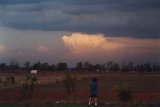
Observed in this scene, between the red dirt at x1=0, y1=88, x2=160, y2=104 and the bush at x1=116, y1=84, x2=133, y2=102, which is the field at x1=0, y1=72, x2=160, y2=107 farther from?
the bush at x1=116, y1=84, x2=133, y2=102

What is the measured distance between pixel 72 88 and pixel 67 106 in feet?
64.7

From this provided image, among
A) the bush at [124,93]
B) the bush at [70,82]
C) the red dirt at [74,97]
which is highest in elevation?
the bush at [70,82]

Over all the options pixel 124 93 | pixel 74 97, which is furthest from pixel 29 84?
pixel 124 93

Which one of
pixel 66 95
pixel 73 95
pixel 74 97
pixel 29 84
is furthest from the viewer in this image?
pixel 73 95

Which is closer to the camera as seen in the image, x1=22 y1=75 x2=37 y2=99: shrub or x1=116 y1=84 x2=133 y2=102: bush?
x1=116 y1=84 x2=133 y2=102: bush

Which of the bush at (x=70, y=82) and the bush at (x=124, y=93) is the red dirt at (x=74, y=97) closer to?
the bush at (x=124, y=93)

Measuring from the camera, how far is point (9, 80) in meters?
77.8

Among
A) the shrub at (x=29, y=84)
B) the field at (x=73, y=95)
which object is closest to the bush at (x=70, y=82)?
the field at (x=73, y=95)

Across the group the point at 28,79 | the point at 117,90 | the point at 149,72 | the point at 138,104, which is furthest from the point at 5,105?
the point at 149,72

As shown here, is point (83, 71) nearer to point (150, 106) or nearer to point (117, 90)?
point (117, 90)

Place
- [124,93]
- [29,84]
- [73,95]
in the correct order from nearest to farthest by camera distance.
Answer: [124,93] → [29,84] → [73,95]

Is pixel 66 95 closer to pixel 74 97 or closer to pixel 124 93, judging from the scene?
pixel 74 97

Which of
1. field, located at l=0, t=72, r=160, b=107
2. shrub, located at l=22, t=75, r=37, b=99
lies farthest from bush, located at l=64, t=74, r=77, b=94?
shrub, located at l=22, t=75, r=37, b=99

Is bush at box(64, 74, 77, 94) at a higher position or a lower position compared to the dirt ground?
higher
